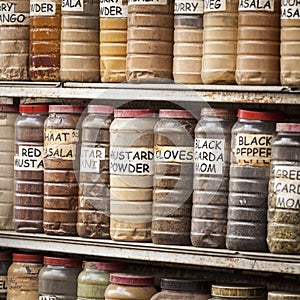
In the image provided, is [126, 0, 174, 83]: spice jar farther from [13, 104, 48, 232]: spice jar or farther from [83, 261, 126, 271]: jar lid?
[83, 261, 126, 271]: jar lid

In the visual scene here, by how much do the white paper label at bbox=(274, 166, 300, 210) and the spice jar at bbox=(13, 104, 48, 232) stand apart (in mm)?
778

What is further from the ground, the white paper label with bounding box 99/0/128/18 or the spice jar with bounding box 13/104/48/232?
the white paper label with bounding box 99/0/128/18

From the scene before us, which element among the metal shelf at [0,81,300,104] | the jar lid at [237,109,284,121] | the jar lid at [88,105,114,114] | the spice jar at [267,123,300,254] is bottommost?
the spice jar at [267,123,300,254]

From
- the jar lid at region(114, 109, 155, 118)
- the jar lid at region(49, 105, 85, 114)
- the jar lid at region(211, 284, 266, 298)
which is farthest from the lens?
the jar lid at region(49, 105, 85, 114)

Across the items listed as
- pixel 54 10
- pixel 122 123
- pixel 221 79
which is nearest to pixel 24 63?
pixel 54 10

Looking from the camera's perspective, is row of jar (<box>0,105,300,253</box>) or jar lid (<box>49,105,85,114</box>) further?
jar lid (<box>49,105,85,114</box>)

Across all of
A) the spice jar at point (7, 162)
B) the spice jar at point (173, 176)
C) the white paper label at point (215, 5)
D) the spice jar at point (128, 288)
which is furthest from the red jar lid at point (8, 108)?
the white paper label at point (215, 5)

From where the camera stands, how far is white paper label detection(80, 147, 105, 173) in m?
3.18

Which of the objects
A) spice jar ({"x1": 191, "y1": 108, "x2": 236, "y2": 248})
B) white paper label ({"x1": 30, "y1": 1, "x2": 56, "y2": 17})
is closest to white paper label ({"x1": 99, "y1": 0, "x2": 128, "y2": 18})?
white paper label ({"x1": 30, "y1": 1, "x2": 56, "y2": 17})

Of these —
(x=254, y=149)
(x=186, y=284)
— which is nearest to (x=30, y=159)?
(x=186, y=284)

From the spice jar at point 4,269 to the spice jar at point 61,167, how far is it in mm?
236

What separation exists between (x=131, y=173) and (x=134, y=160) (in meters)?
0.04

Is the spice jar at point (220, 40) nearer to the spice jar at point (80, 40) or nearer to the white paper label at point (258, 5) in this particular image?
the white paper label at point (258, 5)

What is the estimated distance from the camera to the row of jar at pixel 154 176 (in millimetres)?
2947
